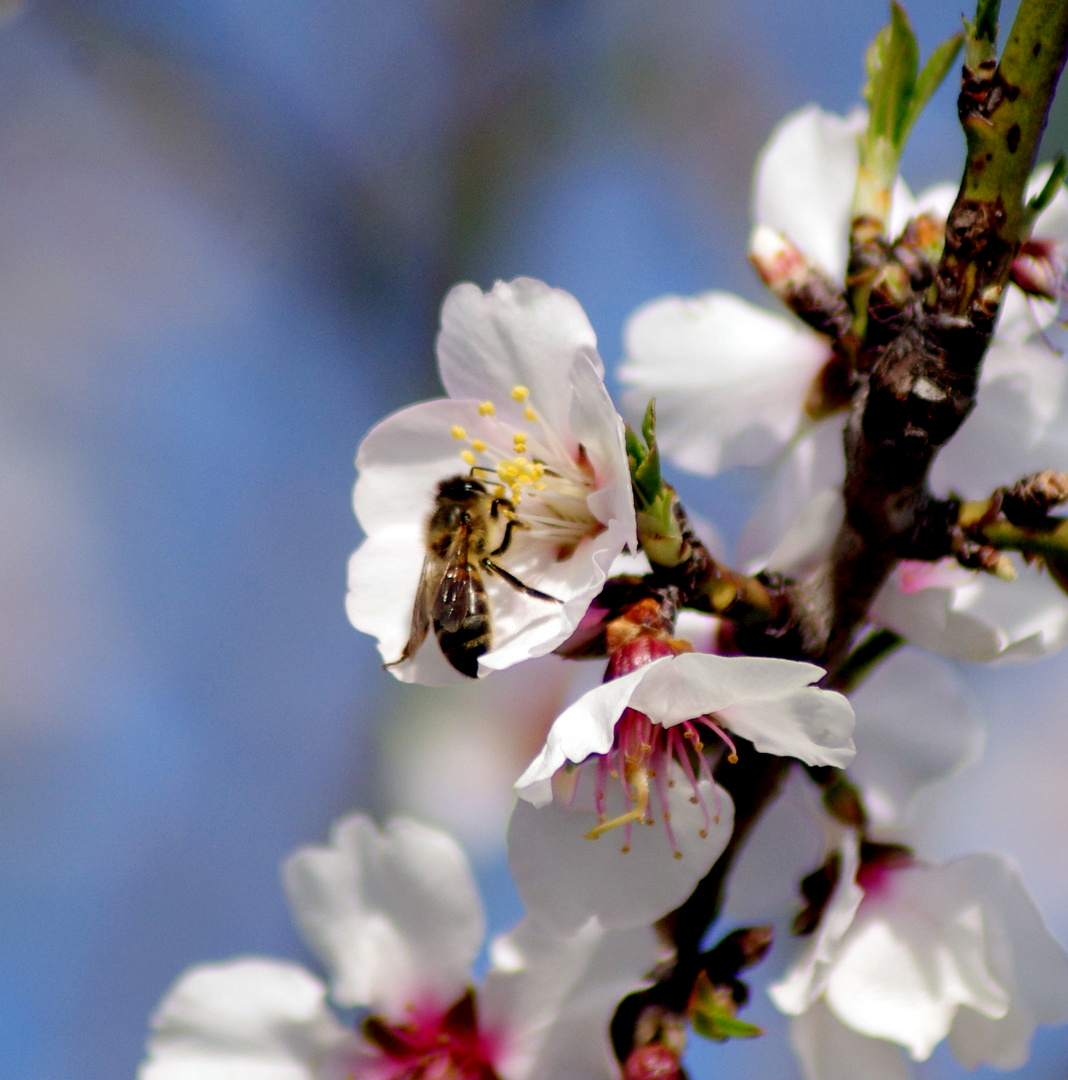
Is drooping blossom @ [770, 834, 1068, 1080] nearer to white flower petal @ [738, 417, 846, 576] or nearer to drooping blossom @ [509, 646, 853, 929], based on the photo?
drooping blossom @ [509, 646, 853, 929]

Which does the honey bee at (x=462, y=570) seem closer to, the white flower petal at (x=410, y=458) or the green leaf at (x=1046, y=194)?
the white flower petal at (x=410, y=458)

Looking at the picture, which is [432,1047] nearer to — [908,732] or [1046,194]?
[908,732]

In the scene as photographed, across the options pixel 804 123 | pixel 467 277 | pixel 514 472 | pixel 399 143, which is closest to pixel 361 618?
pixel 514 472

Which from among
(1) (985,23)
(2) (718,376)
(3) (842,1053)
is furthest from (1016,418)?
(3) (842,1053)

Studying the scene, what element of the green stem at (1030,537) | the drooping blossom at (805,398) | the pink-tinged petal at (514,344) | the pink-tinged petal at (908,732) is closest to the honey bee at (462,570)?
the pink-tinged petal at (514,344)

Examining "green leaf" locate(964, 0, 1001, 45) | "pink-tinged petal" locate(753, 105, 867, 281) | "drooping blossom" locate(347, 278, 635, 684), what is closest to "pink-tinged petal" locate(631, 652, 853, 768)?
"drooping blossom" locate(347, 278, 635, 684)

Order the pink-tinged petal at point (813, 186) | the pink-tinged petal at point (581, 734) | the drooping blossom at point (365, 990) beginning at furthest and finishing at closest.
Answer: the pink-tinged petal at point (813, 186) → the drooping blossom at point (365, 990) → the pink-tinged petal at point (581, 734)
